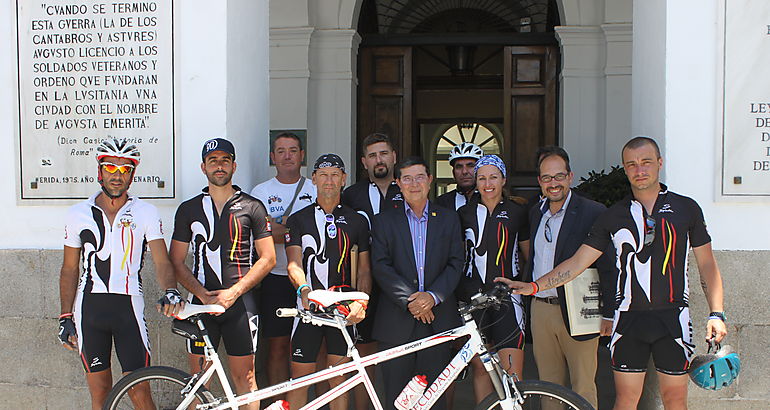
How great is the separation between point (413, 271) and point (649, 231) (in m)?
1.21

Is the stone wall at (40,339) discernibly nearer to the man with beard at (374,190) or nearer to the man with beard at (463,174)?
the man with beard at (374,190)

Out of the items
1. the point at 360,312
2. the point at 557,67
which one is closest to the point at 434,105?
the point at 557,67

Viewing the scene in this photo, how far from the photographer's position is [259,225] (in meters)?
3.81

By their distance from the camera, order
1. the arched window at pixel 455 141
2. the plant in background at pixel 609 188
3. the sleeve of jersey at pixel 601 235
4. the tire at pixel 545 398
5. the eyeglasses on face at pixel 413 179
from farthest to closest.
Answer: the arched window at pixel 455 141, the plant in background at pixel 609 188, the eyeglasses on face at pixel 413 179, the sleeve of jersey at pixel 601 235, the tire at pixel 545 398

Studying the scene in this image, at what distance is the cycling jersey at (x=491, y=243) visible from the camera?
3881 mm

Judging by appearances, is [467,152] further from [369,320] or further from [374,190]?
[369,320]

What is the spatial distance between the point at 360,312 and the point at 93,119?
7.33 feet

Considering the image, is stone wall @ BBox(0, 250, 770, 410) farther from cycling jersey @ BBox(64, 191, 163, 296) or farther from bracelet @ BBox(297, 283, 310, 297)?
bracelet @ BBox(297, 283, 310, 297)

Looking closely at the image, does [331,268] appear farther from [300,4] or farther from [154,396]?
[300,4]

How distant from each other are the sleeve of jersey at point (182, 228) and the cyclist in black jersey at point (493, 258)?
1524 millimetres

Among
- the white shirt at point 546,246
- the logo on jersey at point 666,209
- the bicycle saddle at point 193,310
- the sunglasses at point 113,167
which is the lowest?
the bicycle saddle at point 193,310

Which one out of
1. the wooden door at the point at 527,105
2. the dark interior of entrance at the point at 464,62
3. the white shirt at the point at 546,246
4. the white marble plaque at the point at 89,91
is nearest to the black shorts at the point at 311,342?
the white shirt at the point at 546,246

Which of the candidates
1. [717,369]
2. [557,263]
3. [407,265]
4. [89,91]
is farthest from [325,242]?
[717,369]

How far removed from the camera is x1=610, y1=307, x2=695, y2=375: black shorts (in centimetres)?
342
